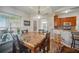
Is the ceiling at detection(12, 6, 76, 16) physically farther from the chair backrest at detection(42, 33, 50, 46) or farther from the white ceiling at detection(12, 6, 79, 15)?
the chair backrest at detection(42, 33, 50, 46)

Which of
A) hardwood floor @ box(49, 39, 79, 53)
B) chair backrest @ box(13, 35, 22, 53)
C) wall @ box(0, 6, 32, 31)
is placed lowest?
hardwood floor @ box(49, 39, 79, 53)

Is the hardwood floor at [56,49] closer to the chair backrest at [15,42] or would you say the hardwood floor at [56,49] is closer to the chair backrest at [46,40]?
the chair backrest at [46,40]

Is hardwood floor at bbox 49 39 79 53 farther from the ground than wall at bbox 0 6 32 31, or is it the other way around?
wall at bbox 0 6 32 31

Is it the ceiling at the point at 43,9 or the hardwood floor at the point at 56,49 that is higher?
the ceiling at the point at 43,9

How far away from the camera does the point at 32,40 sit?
8.16 ft

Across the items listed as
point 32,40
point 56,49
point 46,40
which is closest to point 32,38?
point 32,40

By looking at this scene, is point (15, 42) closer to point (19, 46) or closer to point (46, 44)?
point (19, 46)

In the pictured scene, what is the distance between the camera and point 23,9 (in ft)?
8.16

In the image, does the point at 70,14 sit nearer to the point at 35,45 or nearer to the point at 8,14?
the point at 35,45

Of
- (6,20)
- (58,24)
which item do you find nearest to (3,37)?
(6,20)

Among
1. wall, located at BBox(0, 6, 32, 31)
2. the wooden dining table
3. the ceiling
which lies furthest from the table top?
the ceiling

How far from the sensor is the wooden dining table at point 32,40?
2482 mm

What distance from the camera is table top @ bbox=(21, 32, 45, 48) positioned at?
97.7 inches

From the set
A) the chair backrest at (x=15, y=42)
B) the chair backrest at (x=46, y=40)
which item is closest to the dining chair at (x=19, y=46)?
the chair backrest at (x=15, y=42)
